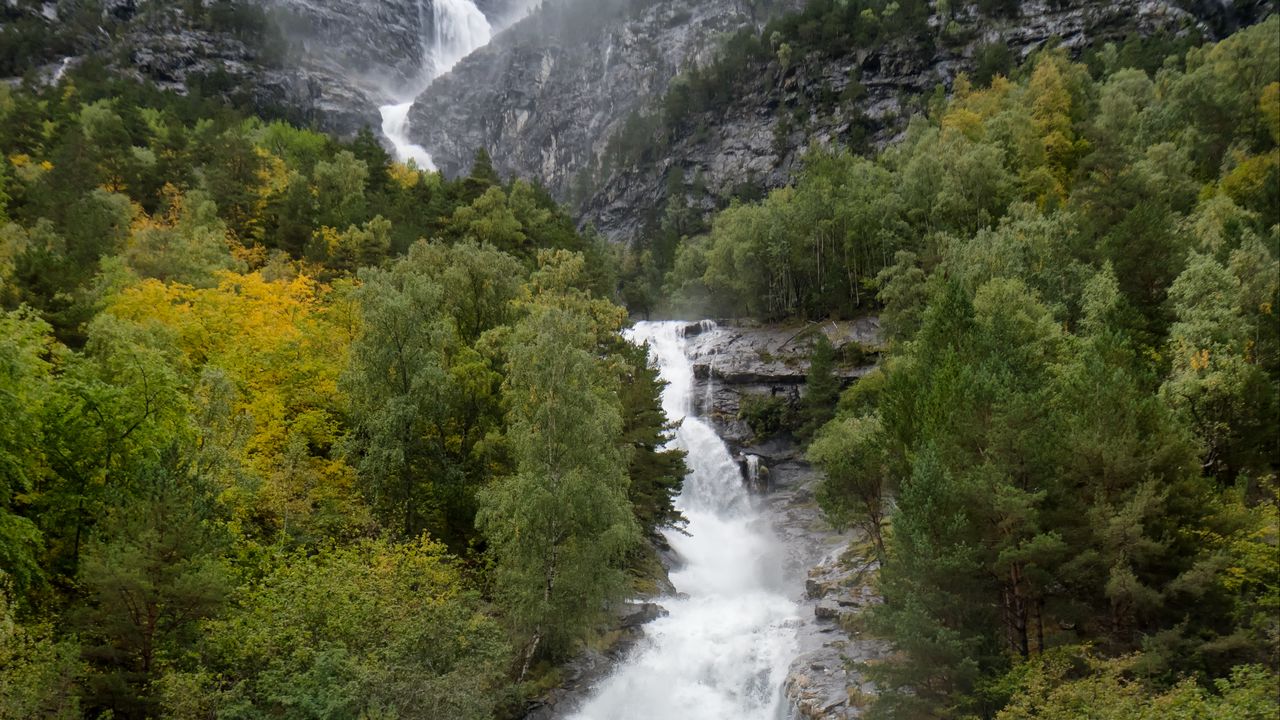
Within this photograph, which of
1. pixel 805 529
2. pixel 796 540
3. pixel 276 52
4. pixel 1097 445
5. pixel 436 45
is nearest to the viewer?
pixel 1097 445

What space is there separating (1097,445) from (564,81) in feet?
439

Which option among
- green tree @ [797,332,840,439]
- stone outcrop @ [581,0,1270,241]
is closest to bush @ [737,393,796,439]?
green tree @ [797,332,840,439]

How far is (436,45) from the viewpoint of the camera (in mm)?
163875

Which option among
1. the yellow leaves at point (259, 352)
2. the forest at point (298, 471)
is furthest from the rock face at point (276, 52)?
the yellow leaves at point (259, 352)

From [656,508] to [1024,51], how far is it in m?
79.5

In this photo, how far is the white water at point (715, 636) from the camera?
2559cm

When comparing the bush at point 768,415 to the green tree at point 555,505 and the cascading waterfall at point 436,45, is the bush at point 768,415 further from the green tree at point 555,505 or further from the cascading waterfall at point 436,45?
the cascading waterfall at point 436,45

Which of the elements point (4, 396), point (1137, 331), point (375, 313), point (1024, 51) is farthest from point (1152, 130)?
point (4, 396)

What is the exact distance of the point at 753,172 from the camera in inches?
4003

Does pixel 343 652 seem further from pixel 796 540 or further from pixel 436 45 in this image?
pixel 436 45

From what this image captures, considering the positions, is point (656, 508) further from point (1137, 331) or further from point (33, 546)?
point (33, 546)

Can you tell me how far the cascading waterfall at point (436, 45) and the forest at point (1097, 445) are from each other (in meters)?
115

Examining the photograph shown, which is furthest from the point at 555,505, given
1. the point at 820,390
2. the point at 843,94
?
the point at 843,94

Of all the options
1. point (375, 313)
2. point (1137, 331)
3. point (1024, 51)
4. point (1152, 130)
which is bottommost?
point (1137, 331)
